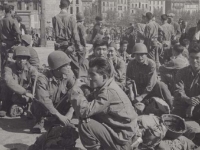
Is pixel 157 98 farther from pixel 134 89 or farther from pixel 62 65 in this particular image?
pixel 62 65

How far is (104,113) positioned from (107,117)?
8 cm

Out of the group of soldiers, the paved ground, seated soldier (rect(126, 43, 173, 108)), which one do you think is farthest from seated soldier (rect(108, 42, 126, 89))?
the paved ground

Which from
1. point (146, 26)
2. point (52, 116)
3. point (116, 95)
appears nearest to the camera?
point (116, 95)

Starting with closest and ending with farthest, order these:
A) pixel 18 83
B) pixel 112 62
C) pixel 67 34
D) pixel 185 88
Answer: pixel 185 88, pixel 18 83, pixel 112 62, pixel 67 34

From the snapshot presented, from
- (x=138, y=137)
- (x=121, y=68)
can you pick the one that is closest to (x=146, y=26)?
(x=121, y=68)

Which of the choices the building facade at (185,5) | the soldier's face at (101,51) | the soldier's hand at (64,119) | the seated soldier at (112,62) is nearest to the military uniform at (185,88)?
the seated soldier at (112,62)

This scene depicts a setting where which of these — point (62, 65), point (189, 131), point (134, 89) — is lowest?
point (189, 131)

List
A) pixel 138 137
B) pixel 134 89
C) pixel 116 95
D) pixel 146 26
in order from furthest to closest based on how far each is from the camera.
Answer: pixel 146 26
pixel 134 89
pixel 138 137
pixel 116 95

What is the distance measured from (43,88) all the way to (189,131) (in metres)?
2.30

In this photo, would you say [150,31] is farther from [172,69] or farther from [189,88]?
[189,88]

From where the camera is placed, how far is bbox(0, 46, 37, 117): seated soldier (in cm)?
623

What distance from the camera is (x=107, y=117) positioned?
4.29 meters

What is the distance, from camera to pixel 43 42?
24516mm

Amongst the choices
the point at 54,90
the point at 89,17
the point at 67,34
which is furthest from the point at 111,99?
the point at 89,17
